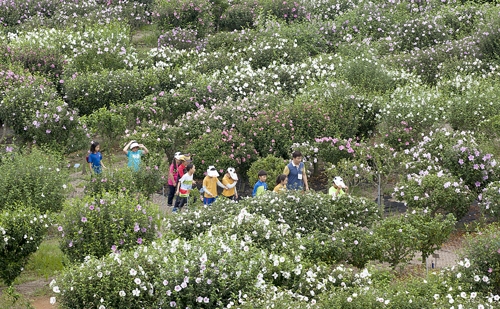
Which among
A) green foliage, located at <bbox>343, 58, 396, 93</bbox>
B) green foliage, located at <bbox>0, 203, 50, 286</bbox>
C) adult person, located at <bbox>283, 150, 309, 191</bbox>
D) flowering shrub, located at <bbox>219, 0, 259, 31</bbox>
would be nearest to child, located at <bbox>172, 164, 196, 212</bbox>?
adult person, located at <bbox>283, 150, 309, 191</bbox>

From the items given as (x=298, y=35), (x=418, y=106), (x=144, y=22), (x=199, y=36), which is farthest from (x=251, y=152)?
(x=144, y=22)

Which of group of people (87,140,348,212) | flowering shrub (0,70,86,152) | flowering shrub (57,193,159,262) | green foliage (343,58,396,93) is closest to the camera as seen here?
flowering shrub (57,193,159,262)

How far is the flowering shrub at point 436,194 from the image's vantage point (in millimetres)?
18891

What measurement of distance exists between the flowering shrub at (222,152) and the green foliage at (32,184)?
143 inches

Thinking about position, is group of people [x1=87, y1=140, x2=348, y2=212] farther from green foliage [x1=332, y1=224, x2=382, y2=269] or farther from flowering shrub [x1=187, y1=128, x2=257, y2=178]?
green foliage [x1=332, y1=224, x2=382, y2=269]

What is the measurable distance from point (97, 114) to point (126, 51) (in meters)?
6.45

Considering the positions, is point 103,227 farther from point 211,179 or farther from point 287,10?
point 287,10

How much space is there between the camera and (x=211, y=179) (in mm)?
19266

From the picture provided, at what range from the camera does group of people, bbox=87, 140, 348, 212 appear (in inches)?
727

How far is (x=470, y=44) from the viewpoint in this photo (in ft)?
96.2

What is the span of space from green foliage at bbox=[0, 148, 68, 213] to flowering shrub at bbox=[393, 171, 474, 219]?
650 cm

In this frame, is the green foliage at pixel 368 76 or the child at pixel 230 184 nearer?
the child at pixel 230 184

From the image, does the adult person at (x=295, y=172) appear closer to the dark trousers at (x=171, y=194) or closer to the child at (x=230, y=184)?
the child at (x=230, y=184)

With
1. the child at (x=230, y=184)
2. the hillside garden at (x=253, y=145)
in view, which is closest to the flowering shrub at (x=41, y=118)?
the hillside garden at (x=253, y=145)
